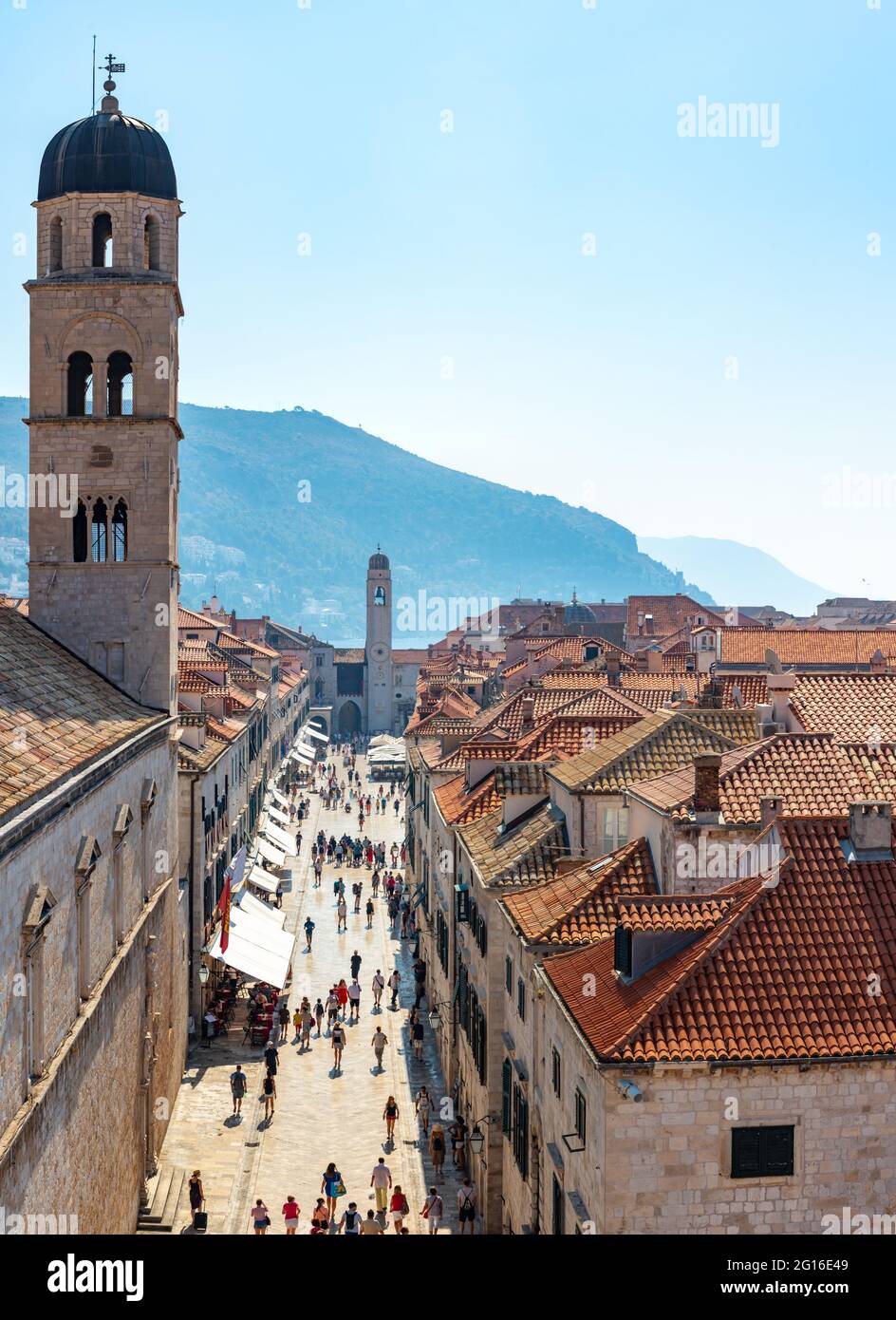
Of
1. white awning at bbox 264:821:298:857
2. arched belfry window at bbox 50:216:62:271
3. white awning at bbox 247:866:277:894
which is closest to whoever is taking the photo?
arched belfry window at bbox 50:216:62:271

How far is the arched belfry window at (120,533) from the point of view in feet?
111

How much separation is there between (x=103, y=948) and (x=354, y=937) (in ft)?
105

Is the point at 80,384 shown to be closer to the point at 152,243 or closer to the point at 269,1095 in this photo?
the point at 152,243

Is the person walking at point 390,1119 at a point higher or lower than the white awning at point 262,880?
lower

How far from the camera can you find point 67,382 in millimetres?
33656

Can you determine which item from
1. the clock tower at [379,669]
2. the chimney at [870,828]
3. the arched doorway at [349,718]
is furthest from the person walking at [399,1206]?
the arched doorway at [349,718]

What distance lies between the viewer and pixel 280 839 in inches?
2729

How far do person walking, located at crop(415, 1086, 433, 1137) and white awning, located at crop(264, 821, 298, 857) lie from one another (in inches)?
1293

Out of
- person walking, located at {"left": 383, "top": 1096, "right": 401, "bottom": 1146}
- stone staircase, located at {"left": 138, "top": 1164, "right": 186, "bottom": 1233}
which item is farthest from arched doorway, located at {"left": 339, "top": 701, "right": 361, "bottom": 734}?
stone staircase, located at {"left": 138, "top": 1164, "right": 186, "bottom": 1233}

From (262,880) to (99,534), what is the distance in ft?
85.1

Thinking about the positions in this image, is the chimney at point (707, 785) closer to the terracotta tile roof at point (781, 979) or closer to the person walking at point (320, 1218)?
the terracotta tile roof at point (781, 979)

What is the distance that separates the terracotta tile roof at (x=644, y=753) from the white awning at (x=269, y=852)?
111 ft

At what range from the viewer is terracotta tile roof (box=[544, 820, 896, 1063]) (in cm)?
1630

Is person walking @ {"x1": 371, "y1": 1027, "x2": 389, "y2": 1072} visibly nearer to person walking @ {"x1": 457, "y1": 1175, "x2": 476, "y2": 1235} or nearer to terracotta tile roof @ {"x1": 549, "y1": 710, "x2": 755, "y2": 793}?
person walking @ {"x1": 457, "y1": 1175, "x2": 476, "y2": 1235}
